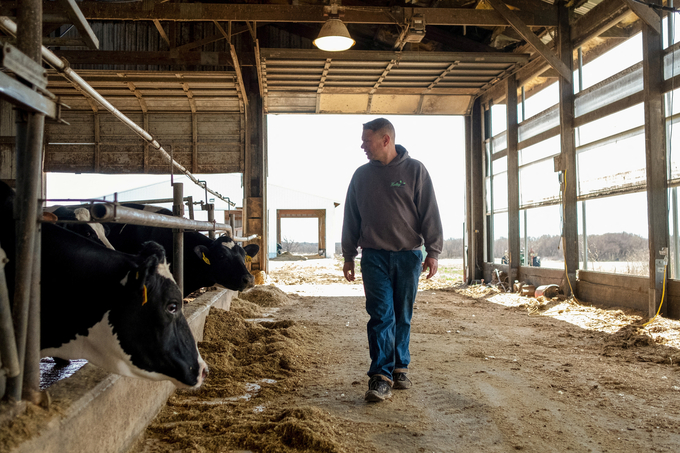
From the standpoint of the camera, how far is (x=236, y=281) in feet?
17.7

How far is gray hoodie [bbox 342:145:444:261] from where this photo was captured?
3.46m

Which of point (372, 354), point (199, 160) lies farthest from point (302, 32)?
point (372, 354)

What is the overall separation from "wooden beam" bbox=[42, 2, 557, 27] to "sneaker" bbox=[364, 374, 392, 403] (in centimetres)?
637

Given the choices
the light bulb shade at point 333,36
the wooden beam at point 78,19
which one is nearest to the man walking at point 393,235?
the wooden beam at point 78,19

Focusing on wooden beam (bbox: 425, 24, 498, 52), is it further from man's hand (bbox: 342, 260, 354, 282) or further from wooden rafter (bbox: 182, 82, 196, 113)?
man's hand (bbox: 342, 260, 354, 282)

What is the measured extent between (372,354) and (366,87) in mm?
9295

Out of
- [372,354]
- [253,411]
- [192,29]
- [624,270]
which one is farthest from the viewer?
[192,29]

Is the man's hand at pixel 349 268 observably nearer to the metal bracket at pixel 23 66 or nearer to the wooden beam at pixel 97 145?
the metal bracket at pixel 23 66

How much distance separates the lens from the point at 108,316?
7.34ft

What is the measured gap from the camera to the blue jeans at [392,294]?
3.35 meters

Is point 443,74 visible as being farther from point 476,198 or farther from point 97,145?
point 97,145

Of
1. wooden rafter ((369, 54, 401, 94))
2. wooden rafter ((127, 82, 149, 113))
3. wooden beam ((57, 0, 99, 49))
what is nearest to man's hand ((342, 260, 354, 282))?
wooden beam ((57, 0, 99, 49))

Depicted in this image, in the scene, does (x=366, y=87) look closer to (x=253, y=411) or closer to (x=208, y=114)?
(x=208, y=114)

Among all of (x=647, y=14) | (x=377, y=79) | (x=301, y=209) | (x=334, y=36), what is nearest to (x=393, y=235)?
(x=334, y=36)
